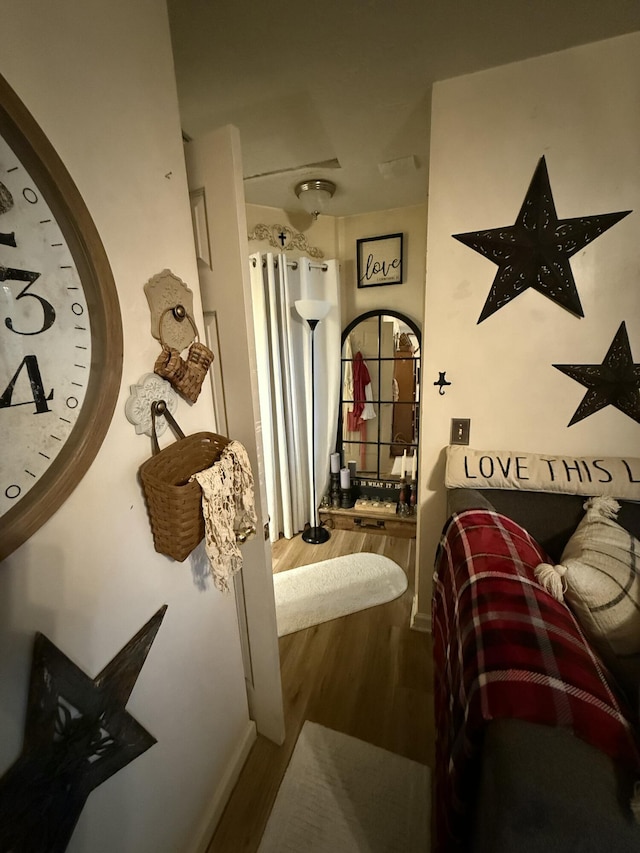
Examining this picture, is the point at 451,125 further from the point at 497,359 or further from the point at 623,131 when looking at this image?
the point at 497,359

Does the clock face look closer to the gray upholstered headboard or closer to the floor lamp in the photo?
the gray upholstered headboard

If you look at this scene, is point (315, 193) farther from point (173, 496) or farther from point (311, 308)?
point (173, 496)

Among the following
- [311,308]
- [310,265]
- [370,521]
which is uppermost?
[310,265]

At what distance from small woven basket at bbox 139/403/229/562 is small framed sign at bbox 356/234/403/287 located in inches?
82.5

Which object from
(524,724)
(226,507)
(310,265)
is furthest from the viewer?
(310,265)

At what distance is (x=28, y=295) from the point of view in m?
0.47

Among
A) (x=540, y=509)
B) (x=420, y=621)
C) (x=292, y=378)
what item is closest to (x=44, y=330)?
(x=540, y=509)

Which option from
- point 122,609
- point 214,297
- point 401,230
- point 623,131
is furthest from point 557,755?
point 401,230

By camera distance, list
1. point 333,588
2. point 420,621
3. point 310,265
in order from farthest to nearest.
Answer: point 310,265
point 333,588
point 420,621

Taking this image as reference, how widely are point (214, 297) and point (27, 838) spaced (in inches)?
42.4

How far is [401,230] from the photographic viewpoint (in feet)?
7.58

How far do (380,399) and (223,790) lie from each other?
223cm

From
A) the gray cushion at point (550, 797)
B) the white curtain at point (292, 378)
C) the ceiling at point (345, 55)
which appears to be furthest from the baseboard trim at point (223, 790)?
the ceiling at point (345, 55)

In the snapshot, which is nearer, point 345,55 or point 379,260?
point 345,55
